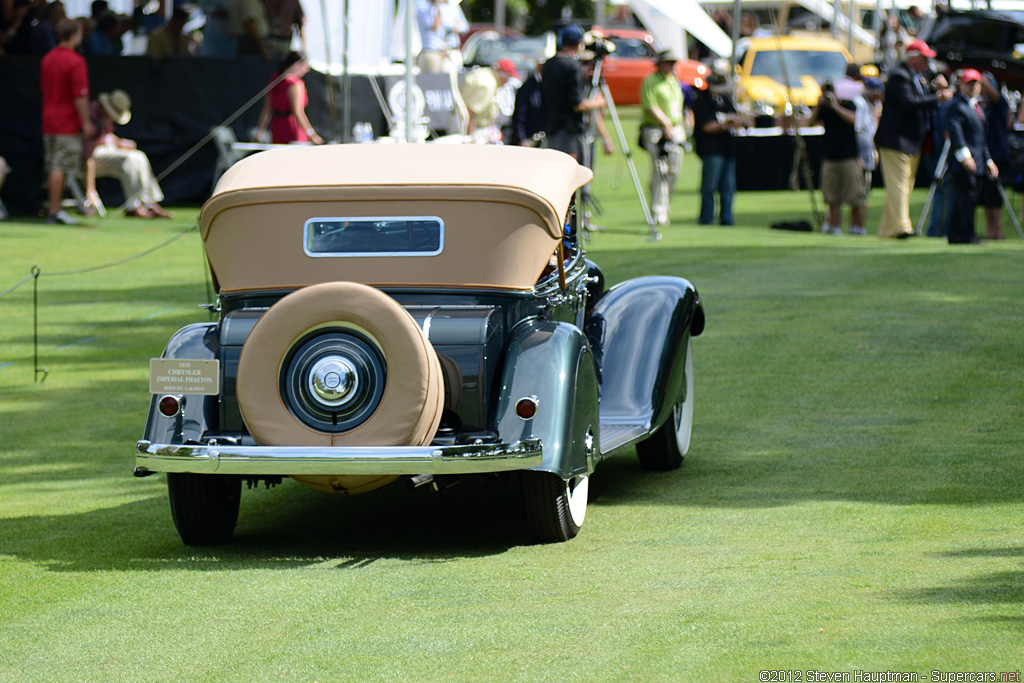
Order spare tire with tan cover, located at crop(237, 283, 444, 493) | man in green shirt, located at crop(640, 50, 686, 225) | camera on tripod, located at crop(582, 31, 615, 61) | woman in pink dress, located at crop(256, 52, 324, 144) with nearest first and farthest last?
spare tire with tan cover, located at crop(237, 283, 444, 493)
camera on tripod, located at crop(582, 31, 615, 61)
man in green shirt, located at crop(640, 50, 686, 225)
woman in pink dress, located at crop(256, 52, 324, 144)

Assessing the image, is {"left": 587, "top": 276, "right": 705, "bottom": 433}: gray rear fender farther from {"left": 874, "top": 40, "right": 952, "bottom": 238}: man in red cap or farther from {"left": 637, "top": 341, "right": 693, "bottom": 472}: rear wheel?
{"left": 874, "top": 40, "right": 952, "bottom": 238}: man in red cap

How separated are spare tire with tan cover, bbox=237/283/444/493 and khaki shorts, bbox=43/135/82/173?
13302 mm

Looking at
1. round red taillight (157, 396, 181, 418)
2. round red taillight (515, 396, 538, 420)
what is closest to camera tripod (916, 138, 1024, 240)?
round red taillight (515, 396, 538, 420)

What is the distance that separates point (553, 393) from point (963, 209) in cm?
1145

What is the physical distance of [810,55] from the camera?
31031 mm

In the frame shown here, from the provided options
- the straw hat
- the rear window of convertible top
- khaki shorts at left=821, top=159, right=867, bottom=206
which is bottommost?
khaki shorts at left=821, top=159, right=867, bottom=206

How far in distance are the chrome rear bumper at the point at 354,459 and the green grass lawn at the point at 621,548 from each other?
0.41 m

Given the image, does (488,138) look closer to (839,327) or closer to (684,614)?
(839,327)

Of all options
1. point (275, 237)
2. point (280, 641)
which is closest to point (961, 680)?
point (280, 641)

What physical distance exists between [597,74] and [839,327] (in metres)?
6.38

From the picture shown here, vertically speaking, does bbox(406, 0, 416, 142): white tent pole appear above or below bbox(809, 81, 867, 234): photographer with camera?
above

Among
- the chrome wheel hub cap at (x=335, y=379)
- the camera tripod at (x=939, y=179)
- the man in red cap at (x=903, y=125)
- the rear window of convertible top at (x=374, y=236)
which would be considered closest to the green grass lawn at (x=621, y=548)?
the chrome wheel hub cap at (x=335, y=379)

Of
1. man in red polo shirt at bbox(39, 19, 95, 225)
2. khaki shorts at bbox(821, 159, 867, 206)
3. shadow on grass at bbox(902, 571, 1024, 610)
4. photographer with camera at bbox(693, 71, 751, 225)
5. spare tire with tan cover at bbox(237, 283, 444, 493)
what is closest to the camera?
shadow on grass at bbox(902, 571, 1024, 610)

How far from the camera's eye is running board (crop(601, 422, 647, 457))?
661cm
